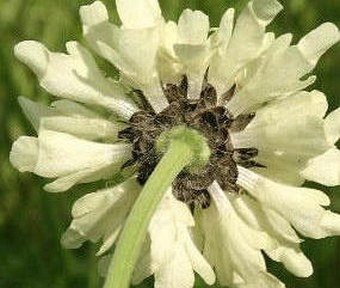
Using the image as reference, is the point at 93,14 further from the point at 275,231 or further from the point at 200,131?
the point at 275,231

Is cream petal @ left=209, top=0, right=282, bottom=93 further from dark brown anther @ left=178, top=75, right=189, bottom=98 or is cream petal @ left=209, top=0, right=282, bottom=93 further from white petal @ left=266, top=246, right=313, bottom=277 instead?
white petal @ left=266, top=246, right=313, bottom=277

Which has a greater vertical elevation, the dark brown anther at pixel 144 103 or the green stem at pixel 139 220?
the dark brown anther at pixel 144 103

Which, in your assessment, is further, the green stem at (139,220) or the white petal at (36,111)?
the white petal at (36,111)

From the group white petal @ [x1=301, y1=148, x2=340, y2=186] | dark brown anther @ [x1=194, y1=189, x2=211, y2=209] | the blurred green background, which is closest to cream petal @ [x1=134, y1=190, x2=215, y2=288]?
dark brown anther @ [x1=194, y1=189, x2=211, y2=209]

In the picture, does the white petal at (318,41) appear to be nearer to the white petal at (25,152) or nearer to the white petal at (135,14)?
the white petal at (135,14)

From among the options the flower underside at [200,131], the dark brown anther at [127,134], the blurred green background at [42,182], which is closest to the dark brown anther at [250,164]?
the flower underside at [200,131]

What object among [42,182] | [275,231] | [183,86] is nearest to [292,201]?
[275,231]

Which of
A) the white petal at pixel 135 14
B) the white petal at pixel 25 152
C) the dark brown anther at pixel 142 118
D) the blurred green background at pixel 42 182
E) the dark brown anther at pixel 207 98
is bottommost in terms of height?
the blurred green background at pixel 42 182
